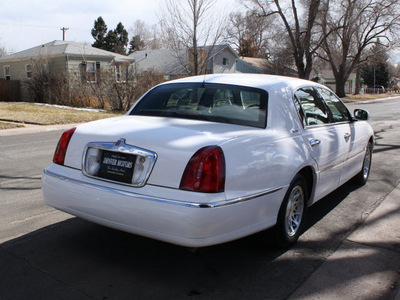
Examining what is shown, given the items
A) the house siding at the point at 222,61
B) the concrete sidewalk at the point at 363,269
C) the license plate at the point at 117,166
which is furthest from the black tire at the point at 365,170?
the house siding at the point at 222,61

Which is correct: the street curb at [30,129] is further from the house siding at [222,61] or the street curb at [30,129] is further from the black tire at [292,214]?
the house siding at [222,61]

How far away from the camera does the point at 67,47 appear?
103 ft

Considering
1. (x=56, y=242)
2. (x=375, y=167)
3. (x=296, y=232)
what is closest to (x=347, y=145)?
(x=296, y=232)

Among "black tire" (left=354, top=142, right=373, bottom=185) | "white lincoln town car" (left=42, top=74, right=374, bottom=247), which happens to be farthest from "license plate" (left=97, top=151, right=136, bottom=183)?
"black tire" (left=354, top=142, right=373, bottom=185)

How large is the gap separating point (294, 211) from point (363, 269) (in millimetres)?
827

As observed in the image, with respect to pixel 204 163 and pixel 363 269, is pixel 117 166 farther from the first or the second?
pixel 363 269

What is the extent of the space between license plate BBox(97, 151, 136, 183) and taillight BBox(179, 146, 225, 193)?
49 centimetres

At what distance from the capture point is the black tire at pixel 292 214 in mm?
3816

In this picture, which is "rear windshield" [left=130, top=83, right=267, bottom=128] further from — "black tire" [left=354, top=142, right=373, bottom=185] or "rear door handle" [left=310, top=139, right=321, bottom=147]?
"black tire" [left=354, top=142, right=373, bottom=185]

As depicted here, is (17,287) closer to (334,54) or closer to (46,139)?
(46,139)

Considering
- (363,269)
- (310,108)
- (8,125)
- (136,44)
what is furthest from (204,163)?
(136,44)

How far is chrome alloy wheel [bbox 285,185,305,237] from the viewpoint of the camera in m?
3.96

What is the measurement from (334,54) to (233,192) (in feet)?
190

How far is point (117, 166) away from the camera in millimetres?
3410
